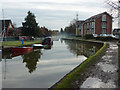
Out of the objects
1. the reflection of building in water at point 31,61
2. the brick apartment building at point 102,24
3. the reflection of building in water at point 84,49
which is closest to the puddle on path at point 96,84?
the reflection of building in water at point 31,61

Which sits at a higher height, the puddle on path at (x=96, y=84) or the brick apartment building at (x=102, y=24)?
the brick apartment building at (x=102, y=24)

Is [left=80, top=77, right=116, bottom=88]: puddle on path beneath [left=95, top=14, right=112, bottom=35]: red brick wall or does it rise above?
beneath

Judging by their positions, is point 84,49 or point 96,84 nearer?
point 96,84

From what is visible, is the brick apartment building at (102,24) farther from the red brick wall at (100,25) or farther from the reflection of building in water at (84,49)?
the reflection of building in water at (84,49)

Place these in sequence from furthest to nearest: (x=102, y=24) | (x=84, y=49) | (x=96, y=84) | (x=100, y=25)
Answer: (x=100, y=25) < (x=102, y=24) < (x=84, y=49) < (x=96, y=84)

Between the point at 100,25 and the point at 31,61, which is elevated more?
the point at 100,25

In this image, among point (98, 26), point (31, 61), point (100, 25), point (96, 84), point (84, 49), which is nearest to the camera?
point (96, 84)

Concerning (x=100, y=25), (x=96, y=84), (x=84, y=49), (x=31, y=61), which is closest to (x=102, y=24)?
(x=100, y=25)

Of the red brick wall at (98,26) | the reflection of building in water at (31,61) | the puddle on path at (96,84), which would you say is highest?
the red brick wall at (98,26)

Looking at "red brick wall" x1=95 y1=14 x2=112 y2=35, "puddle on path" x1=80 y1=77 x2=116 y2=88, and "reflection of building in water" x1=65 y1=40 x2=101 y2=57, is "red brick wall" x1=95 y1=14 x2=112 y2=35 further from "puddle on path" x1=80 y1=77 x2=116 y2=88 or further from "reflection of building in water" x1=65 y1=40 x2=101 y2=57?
"puddle on path" x1=80 y1=77 x2=116 y2=88

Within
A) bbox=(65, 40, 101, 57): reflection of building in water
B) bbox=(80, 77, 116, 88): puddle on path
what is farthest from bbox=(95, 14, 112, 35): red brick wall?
bbox=(80, 77, 116, 88): puddle on path

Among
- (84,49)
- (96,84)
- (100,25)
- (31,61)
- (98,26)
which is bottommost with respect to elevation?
(31,61)

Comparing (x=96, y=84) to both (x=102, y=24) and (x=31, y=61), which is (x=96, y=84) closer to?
(x=31, y=61)

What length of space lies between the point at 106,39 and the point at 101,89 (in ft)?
Answer: 122
